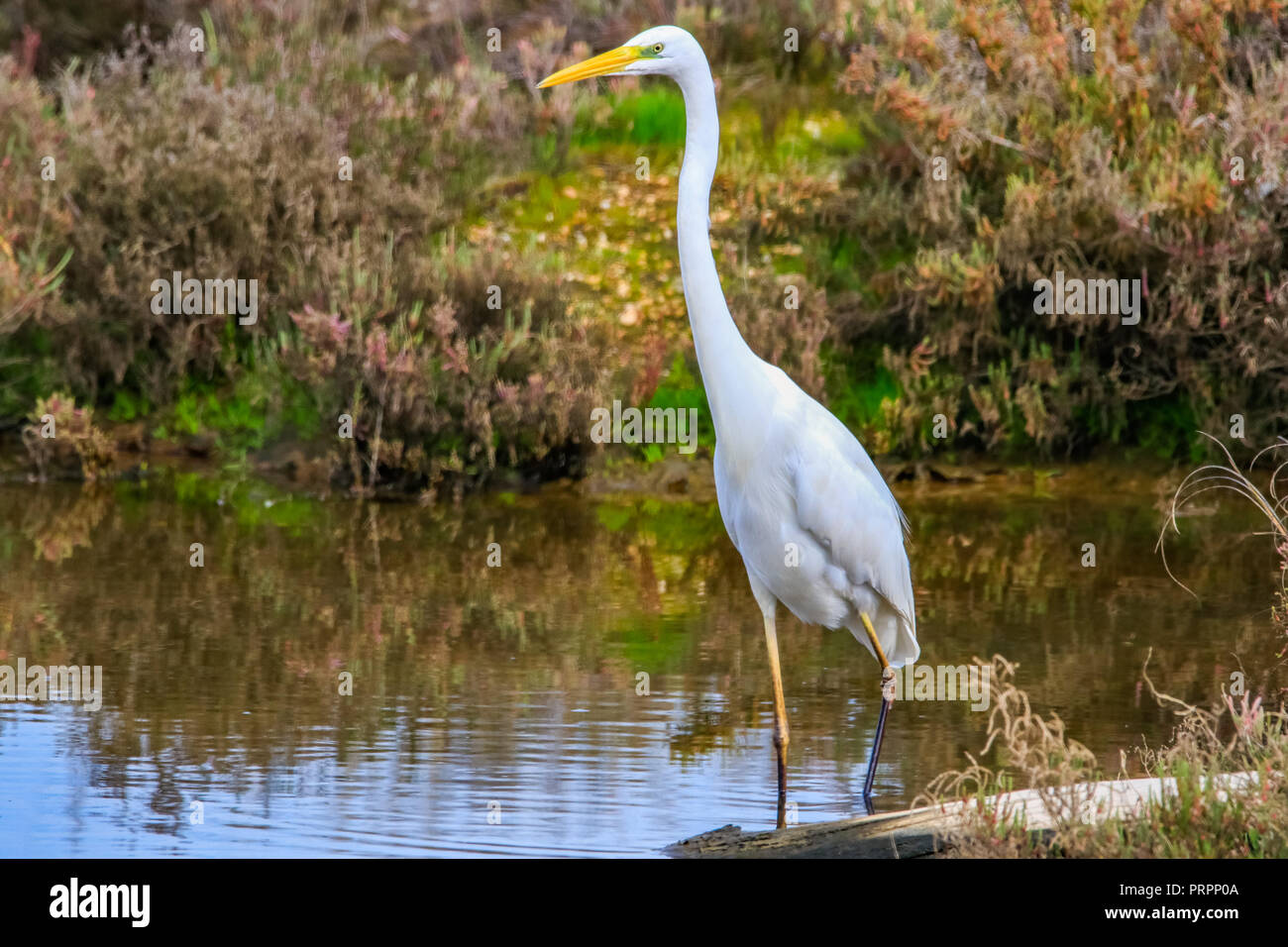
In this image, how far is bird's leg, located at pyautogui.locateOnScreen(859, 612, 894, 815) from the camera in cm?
639

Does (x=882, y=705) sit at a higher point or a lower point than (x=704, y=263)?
lower

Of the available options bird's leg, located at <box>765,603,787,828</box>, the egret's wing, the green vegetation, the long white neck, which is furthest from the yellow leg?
the green vegetation

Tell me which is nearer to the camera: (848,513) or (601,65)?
(601,65)

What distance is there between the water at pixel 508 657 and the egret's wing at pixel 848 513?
2.38ft

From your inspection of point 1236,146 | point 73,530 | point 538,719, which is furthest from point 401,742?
point 1236,146

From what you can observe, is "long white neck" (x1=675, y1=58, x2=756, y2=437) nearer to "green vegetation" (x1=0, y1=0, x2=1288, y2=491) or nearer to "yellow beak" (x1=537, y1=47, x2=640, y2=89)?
"yellow beak" (x1=537, y1=47, x2=640, y2=89)

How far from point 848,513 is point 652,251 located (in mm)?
7355

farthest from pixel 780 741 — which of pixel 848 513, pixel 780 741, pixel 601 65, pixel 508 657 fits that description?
pixel 601 65

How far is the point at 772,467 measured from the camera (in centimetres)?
651

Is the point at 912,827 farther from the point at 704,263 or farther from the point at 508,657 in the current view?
the point at 508,657

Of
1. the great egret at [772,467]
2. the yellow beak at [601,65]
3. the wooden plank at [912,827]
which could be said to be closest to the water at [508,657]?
the wooden plank at [912,827]

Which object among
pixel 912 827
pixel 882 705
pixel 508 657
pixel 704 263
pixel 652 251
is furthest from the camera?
pixel 652 251

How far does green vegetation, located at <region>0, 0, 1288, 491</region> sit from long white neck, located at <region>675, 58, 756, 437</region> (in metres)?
5.34

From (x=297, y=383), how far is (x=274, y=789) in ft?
21.0
